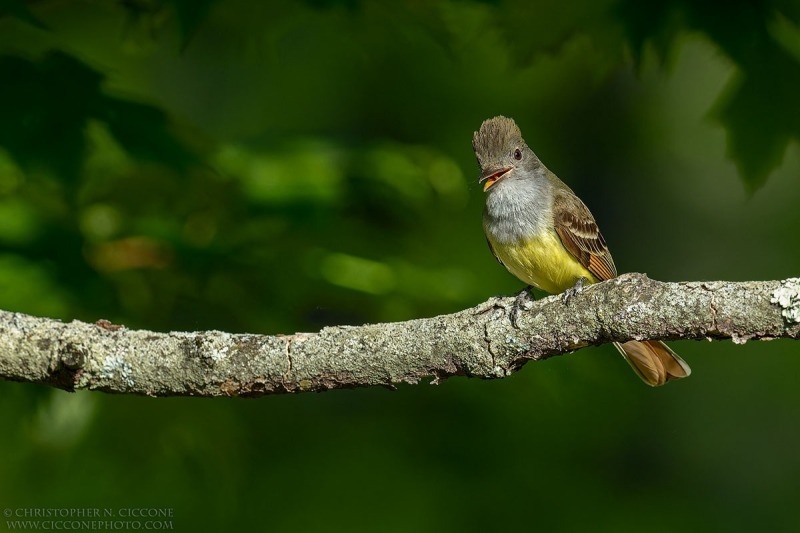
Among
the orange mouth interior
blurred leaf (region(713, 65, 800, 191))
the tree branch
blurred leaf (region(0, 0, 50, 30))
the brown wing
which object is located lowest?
the tree branch

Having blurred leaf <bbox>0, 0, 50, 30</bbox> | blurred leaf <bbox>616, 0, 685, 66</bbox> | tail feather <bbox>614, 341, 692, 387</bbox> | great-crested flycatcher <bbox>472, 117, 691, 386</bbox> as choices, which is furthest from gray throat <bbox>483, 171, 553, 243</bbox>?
blurred leaf <bbox>0, 0, 50, 30</bbox>

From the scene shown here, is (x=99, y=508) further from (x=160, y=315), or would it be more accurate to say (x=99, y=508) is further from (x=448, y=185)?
(x=448, y=185)

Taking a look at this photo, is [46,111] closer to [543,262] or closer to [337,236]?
[337,236]

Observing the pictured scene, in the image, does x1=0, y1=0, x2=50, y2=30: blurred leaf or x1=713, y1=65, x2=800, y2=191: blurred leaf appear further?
x1=713, y1=65, x2=800, y2=191: blurred leaf

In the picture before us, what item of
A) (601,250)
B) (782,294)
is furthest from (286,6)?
(782,294)

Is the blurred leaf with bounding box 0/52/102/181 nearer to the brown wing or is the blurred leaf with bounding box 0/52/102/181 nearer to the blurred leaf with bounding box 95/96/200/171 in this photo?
the blurred leaf with bounding box 95/96/200/171

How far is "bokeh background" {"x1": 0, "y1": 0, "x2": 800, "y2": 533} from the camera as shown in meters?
4.00

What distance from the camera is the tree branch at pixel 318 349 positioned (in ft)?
9.49

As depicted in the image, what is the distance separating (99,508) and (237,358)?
280 centimetres

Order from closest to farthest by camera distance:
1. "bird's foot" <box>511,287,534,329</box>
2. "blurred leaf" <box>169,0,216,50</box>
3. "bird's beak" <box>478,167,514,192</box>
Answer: "bird's foot" <box>511,287,534,329</box> < "blurred leaf" <box>169,0,216,50</box> < "bird's beak" <box>478,167,514,192</box>

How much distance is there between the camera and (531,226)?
4867mm

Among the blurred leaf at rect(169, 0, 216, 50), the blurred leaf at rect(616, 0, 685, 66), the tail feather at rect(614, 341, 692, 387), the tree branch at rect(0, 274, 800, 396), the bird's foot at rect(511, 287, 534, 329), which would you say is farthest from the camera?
the tail feather at rect(614, 341, 692, 387)

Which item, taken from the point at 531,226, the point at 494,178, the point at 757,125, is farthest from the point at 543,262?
the point at 757,125

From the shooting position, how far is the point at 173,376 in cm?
317
